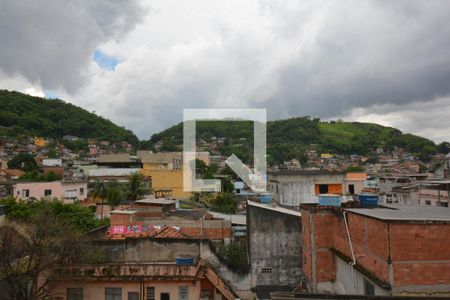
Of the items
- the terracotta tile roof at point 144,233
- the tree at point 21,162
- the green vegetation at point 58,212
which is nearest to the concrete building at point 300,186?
the terracotta tile roof at point 144,233

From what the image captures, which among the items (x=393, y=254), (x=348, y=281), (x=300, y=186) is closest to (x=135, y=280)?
(x=348, y=281)

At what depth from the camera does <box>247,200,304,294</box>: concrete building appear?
41.3 ft

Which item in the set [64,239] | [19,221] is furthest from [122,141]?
[64,239]

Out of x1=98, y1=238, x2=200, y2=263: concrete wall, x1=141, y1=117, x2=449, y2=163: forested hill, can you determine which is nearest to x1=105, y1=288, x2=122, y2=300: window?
x1=98, y1=238, x2=200, y2=263: concrete wall

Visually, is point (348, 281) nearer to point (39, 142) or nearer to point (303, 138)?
point (39, 142)

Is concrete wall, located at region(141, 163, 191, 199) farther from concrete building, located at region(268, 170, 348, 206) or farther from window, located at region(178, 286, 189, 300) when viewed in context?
window, located at region(178, 286, 189, 300)

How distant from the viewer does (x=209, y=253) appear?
42.2 ft

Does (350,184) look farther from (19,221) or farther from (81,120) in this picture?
(81,120)

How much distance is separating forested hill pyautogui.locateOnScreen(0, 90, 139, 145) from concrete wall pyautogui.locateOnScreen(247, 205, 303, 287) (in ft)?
294

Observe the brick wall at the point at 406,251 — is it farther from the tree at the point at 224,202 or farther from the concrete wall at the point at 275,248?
the tree at the point at 224,202

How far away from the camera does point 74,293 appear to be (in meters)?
11.6

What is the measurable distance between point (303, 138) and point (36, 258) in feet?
384

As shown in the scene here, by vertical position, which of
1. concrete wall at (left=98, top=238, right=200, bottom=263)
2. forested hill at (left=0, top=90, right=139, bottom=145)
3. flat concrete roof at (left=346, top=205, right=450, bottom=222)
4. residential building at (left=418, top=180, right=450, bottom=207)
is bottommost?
concrete wall at (left=98, top=238, right=200, bottom=263)

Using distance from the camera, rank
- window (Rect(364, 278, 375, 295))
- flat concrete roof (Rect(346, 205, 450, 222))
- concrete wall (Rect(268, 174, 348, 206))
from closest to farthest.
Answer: flat concrete roof (Rect(346, 205, 450, 222)) → window (Rect(364, 278, 375, 295)) → concrete wall (Rect(268, 174, 348, 206))
